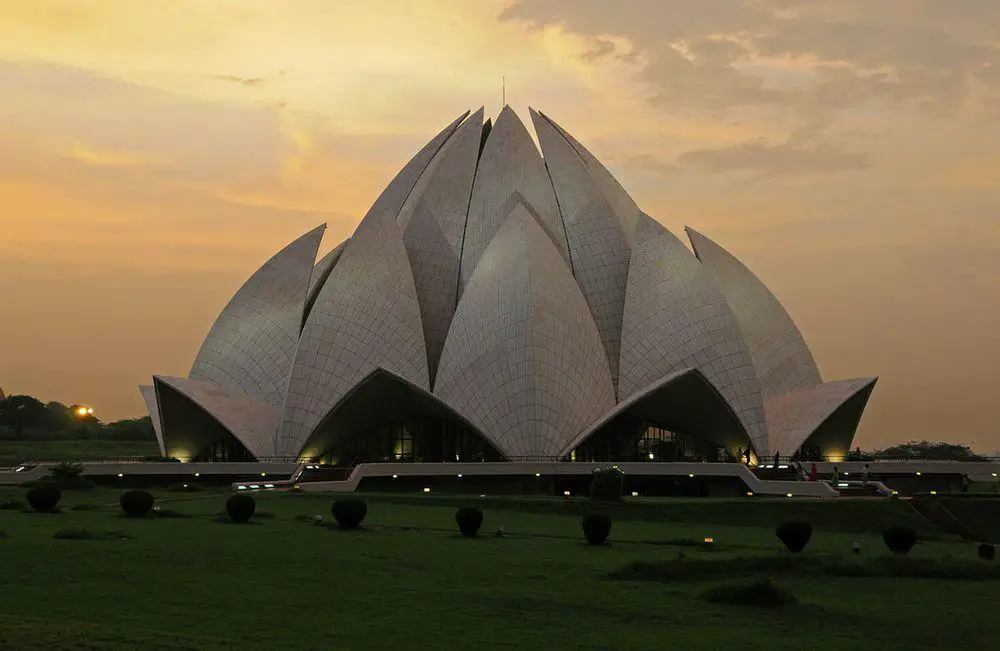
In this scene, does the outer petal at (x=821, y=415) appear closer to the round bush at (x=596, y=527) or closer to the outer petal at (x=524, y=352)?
the outer petal at (x=524, y=352)

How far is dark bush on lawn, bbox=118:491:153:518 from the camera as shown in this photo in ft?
92.6

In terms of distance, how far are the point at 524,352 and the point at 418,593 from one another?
27.7m

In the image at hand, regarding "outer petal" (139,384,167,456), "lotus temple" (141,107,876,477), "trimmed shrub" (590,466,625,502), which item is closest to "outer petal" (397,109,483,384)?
"lotus temple" (141,107,876,477)

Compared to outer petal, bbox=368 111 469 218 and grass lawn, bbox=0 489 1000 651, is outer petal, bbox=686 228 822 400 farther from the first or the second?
grass lawn, bbox=0 489 1000 651

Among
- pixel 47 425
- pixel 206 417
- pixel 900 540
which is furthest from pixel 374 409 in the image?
pixel 47 425

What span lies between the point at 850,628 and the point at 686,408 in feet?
107

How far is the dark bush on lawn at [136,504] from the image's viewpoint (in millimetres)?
28219

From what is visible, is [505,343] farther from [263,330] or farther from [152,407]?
[152,407]

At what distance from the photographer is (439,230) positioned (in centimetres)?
5544

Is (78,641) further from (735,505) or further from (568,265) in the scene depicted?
(568,265)

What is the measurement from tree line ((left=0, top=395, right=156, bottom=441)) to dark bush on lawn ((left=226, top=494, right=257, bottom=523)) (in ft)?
226

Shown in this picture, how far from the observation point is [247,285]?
57.5 m

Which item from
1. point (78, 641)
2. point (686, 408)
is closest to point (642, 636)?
point (78, 641)

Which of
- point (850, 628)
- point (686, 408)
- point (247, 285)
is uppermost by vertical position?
point (247, 285)
